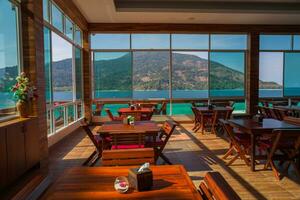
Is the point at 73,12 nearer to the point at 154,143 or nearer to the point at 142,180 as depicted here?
the point at 154,143

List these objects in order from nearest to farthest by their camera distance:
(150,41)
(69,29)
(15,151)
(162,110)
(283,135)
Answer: (15,151) → (283,135) → (69,29) → (150,41) → (162,110)

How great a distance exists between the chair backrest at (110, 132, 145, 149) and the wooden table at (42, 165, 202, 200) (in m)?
1.82

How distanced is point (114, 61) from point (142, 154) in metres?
7.29

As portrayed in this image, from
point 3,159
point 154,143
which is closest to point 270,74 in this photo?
point 154,143

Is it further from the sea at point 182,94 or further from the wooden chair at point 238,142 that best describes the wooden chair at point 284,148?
the sea at point 182,94

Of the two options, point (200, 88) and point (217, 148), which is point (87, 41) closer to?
point (200, 88)

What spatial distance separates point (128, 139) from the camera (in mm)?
3881

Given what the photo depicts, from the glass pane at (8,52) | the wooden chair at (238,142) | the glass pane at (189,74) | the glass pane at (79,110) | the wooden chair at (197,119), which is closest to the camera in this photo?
the glass pane at (8,52)

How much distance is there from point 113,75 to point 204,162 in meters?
5.68

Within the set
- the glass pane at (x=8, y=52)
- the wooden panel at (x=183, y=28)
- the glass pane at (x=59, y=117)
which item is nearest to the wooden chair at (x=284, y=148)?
the glass pane at (x=8, y=52)

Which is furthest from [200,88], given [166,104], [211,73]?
[166,104]

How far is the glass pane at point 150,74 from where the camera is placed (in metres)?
9.22

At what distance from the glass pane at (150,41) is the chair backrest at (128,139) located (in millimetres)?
5694

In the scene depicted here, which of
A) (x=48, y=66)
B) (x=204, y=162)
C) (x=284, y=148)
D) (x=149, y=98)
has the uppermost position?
(x=48, y=66)
